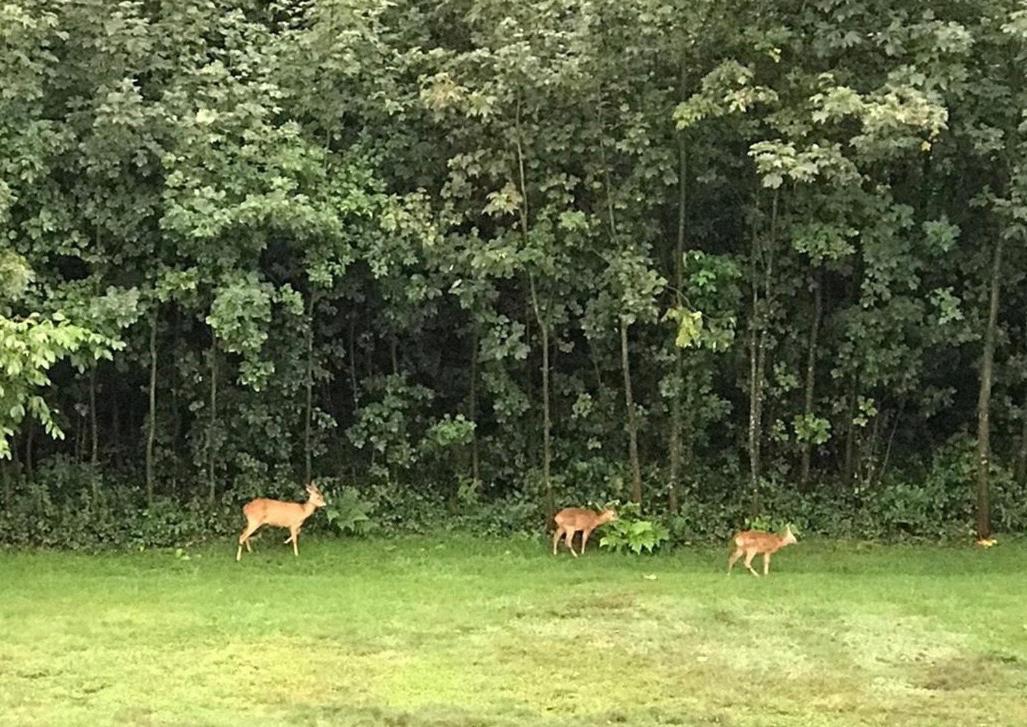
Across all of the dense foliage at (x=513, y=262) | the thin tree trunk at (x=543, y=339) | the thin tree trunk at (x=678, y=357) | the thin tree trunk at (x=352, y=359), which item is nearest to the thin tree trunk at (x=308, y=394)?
the dense foliage at (x=513, y=262)

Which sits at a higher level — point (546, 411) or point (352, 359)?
point (352, 359)

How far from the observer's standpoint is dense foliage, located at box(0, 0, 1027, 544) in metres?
8.31

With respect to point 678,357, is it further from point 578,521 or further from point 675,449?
point 578,521

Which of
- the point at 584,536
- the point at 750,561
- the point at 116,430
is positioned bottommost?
the point at 750,561

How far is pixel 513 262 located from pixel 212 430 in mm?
2591

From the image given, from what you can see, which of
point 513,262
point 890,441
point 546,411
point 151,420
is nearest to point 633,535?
point 546,411

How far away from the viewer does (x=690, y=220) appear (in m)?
9.51

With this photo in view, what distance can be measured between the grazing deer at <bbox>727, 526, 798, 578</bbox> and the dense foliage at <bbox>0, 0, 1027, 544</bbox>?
2.96 ft

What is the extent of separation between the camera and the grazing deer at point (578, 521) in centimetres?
866

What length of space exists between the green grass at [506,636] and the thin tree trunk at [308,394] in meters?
0.83

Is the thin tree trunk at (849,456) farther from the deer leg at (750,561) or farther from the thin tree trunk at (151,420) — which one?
the thin tree trunk at (151,420)

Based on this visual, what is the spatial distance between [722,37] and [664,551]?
3546mm

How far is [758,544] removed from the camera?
8156mm

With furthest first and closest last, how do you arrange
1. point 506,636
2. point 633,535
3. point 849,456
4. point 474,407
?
Answer: point 474,407
point 849,456
point 633,535
point 506,636
